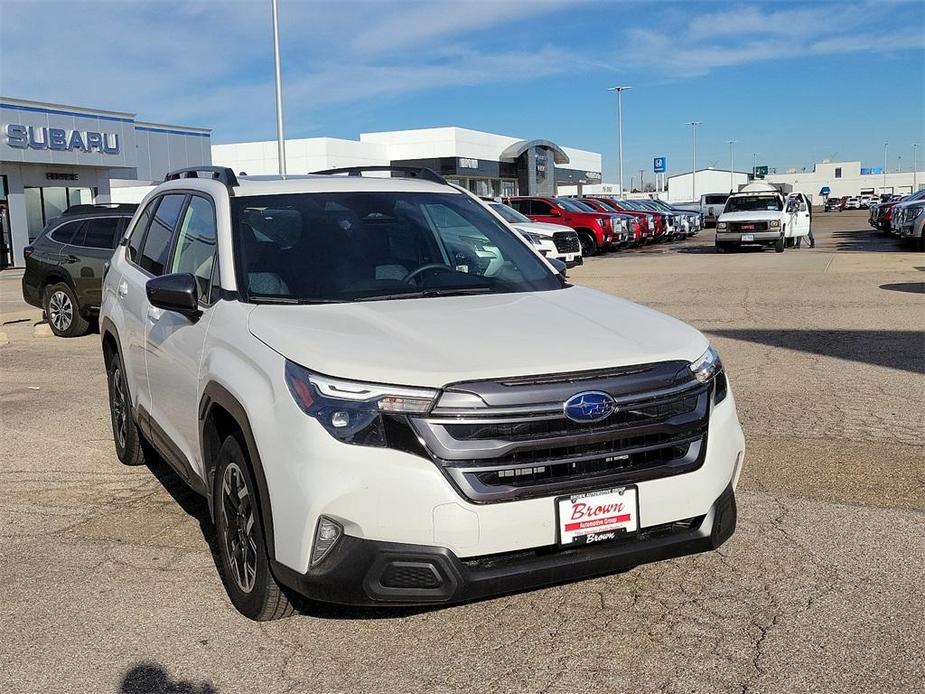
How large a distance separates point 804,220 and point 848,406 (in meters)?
24.4

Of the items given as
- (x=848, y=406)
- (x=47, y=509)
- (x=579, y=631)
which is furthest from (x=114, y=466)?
(x=848, y=406)

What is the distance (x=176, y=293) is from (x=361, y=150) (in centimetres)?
5317

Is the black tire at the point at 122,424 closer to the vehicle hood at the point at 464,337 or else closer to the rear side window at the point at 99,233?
the vehicle hood at the point at 464,337

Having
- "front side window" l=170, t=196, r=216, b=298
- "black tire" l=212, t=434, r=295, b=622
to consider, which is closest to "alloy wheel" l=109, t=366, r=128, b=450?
"front side window" l=170, t=196, r=216, b=298

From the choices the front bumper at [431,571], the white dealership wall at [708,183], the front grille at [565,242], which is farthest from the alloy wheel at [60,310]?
the white dealership wall at [708,183]

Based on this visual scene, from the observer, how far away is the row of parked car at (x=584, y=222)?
73.8ft

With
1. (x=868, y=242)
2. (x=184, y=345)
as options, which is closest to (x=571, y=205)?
(x=868, y=242)

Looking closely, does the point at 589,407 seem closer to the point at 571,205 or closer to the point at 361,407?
the point at 361,407

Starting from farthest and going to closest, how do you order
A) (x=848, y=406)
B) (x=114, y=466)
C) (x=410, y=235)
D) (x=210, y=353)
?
(x=848, y=406) < (x=114, y=466) < (x=410, y=235) < (x=210, y=353)

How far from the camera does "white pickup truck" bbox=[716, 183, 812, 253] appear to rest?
27.8 metres

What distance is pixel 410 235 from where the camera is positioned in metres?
4.85

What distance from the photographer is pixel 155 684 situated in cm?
334

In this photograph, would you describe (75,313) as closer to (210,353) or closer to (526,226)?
(210,353)

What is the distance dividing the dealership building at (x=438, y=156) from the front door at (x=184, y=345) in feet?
142
